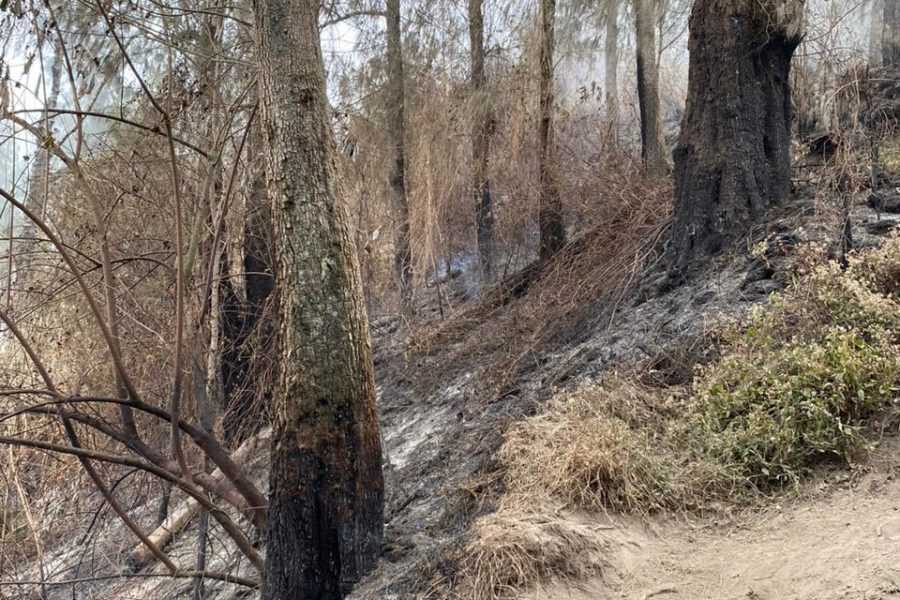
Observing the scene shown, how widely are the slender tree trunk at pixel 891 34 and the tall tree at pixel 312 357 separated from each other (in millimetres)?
8999

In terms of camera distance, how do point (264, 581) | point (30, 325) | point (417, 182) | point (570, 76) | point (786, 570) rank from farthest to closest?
1. point (570, 76)
2. point (417, 182)
3. point (30, 325)
4. point (264, 581)
5. point (786, 570)

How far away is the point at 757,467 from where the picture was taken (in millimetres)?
4188

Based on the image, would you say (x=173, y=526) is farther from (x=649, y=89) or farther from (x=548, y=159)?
(x=649, y=89)

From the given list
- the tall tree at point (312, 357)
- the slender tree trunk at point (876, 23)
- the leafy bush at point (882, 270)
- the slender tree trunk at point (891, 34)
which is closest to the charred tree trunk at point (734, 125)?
the leafy bush at point (882, 270)

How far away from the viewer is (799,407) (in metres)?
4.21

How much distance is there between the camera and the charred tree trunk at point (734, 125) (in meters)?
6.59

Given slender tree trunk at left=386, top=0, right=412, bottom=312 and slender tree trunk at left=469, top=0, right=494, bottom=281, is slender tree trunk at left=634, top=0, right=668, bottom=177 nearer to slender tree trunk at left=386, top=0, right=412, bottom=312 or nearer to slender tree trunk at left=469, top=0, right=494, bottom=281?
slender tree trunk at left=469, top=0, right=494, bottom=281

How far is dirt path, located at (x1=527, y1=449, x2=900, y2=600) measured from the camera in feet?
10.7

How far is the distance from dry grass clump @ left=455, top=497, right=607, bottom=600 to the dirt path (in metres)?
0.09

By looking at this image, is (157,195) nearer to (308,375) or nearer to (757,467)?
(308,375)

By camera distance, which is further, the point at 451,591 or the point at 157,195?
the point at 157,195

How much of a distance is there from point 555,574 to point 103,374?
3921 mm

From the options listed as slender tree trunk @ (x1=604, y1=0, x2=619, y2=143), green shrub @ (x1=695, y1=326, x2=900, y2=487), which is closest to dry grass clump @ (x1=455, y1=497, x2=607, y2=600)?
green shrub @ (x1=695, y1=326, x2=900, y2=487)

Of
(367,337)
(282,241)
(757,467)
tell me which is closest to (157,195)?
(282,241)
